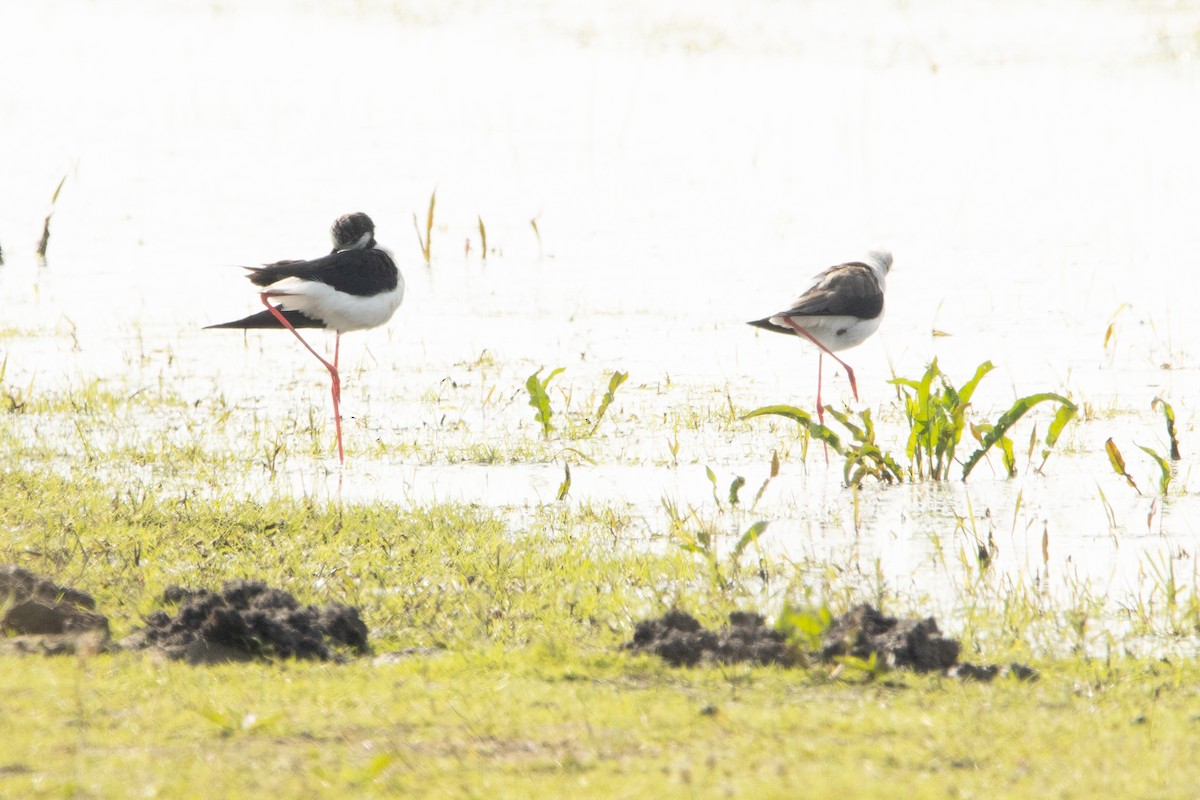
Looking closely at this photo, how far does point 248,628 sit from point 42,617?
697 mm

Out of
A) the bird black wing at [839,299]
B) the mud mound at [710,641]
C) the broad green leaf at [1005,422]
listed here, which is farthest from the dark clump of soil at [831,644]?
the bird black wing at [839,299]

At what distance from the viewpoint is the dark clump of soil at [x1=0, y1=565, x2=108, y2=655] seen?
4395mm

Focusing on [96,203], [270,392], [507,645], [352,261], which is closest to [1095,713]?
[507,645]

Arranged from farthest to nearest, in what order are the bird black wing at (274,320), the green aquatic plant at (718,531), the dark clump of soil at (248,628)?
the bird black wing at (274,320)
the green aquatic plant at (718,531)
the dark clump of soil at (248,628)

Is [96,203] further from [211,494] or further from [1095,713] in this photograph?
[1095,713]

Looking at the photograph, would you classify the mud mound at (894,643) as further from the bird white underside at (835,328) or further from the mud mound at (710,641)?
the bird white underside at (835,328)

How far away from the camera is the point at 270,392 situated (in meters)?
9.30

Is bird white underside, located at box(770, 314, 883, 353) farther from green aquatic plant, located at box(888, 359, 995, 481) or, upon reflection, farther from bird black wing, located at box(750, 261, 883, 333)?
green aquatic plant, located at box(888, 359, 995, 481)

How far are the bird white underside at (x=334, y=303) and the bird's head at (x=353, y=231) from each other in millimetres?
782

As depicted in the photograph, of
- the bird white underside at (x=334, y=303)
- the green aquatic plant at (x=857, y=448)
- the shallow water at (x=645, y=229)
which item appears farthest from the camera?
the bird white underside at (x=334, y=303)

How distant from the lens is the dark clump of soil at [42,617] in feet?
14.4

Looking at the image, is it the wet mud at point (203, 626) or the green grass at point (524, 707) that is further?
the wet mud at point (203, 626)

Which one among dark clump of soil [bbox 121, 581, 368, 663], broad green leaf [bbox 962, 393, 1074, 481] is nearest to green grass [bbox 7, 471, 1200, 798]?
dark clump of soil [bbox 121, 581, 368, 663]

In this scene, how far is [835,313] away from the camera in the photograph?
8.54m
